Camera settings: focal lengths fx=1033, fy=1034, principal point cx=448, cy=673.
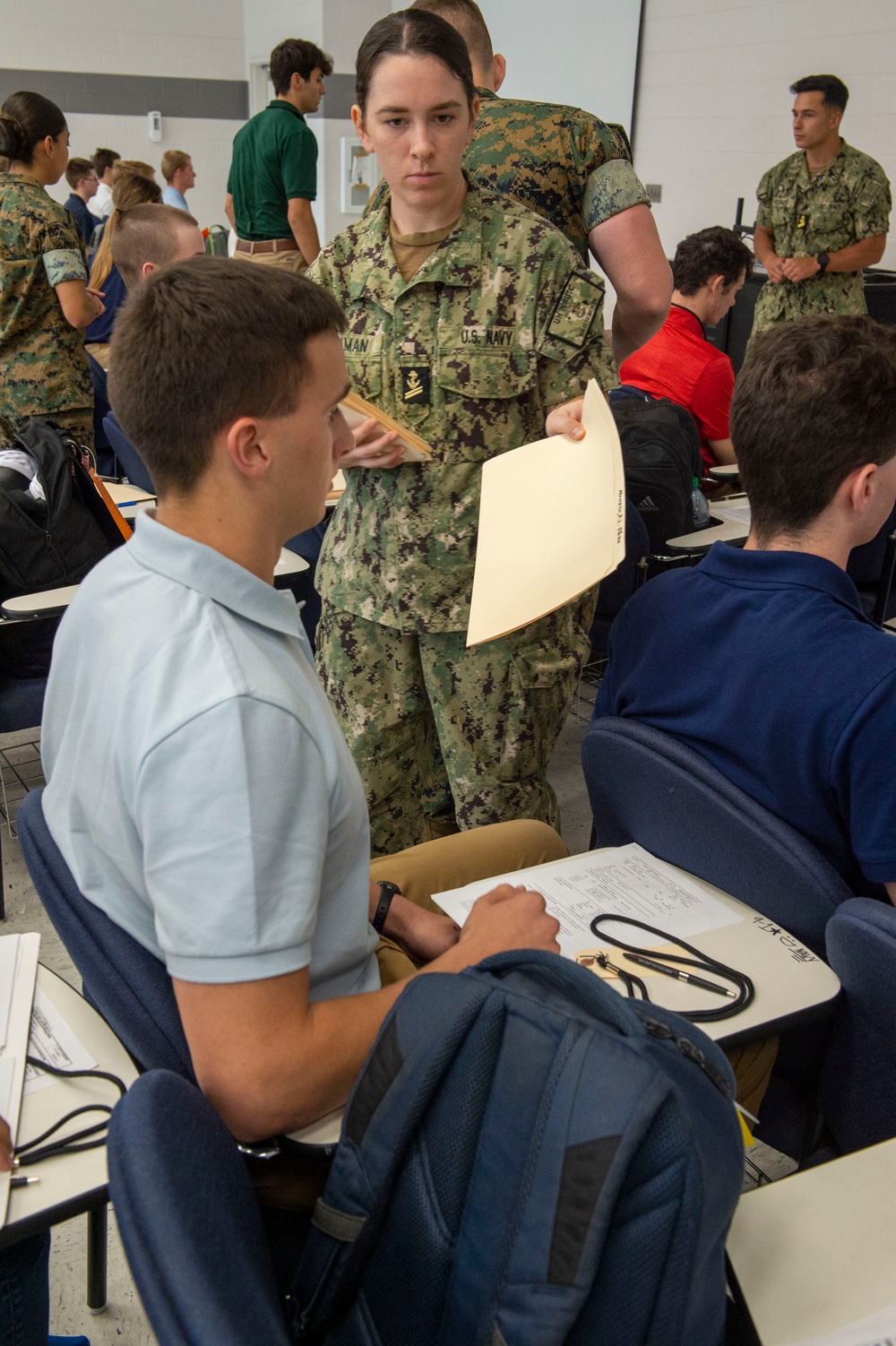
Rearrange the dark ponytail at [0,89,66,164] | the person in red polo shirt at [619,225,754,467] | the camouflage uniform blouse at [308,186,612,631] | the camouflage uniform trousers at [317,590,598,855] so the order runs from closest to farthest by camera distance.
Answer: the camouflage uniform blouse at [308,186,612,631]
the camouflage uniform trousers at [317,590,598,855]
the person in red polo shirt at [619,225,754,467]
the dark ponytail at [0,89,66,164]

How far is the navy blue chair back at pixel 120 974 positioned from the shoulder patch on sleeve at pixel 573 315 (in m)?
1.17

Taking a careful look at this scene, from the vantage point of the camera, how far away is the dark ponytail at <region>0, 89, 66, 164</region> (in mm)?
3223

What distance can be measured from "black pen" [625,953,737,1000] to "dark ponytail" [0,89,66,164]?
326 cm

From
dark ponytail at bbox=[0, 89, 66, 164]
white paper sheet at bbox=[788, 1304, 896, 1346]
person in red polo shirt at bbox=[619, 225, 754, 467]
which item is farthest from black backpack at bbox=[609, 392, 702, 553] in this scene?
dark ponytail at bbox=[0, 89, 66, 164]

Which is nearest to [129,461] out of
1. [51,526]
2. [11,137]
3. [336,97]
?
[51,526]

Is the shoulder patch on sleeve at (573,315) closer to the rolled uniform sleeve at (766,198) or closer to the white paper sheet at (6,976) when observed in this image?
the white paper sheet at (6,976)

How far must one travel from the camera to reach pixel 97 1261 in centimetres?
140

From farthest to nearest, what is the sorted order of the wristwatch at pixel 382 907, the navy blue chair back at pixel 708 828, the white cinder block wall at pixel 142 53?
the white cinder block wall at pixel 142 53
the wristwatch at pixel 382 907
the navy blue chair back at pixel 708 828

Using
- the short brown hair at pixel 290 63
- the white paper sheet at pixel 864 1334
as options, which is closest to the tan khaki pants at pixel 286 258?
the short brown hair at pixel 290 63

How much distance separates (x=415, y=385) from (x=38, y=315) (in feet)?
7.37

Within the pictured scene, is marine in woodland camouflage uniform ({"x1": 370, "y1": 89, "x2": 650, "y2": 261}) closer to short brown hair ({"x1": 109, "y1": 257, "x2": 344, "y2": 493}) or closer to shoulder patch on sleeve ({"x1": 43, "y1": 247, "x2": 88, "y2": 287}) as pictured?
short brown hair ({"x1": 109, "y1": 257, "x2": 344, "y2": 493})

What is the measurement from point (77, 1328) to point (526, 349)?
5.25 ft

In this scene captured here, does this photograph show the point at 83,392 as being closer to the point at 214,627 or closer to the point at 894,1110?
the point at 214,627

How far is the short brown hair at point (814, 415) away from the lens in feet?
4.29
